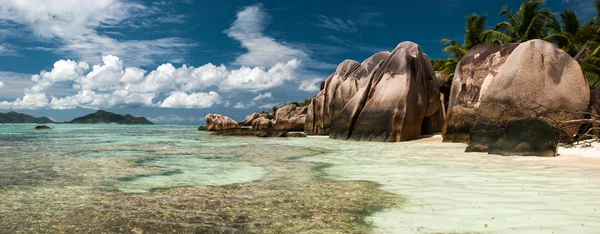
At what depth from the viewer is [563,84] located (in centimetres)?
1155

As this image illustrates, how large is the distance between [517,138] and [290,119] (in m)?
26.4

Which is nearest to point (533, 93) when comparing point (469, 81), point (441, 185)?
point (469, 81)

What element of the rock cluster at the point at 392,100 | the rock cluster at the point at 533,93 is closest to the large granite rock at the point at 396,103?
the rock cluster at the point at 392,100

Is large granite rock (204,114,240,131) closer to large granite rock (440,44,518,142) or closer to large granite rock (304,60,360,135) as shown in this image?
large granite rock (304,60,360,135)

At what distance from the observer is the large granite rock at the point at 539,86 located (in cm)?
1130

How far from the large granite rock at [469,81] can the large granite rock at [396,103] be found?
5.08 feet

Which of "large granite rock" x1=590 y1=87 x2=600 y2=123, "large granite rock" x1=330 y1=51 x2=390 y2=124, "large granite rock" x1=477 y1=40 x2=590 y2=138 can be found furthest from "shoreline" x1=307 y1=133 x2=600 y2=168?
"large granite rock" x1=330 y1=51 x2=390 y2=124

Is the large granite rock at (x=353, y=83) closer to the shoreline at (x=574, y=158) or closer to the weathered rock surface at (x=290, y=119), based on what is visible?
the weathered rock surface at (x=290, y=119)

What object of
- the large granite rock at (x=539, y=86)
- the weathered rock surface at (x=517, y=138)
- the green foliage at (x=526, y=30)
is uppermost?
the green foliage at (x=526, y=30)

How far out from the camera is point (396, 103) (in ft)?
53.9

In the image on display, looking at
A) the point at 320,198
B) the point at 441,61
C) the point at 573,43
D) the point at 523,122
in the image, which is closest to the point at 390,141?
the point at 523,122

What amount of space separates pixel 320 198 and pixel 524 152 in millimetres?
6560

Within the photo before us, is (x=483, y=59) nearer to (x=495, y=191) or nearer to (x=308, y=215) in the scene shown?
(x=495, y=191)

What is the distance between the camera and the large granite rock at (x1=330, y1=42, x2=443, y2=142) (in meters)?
16.3
